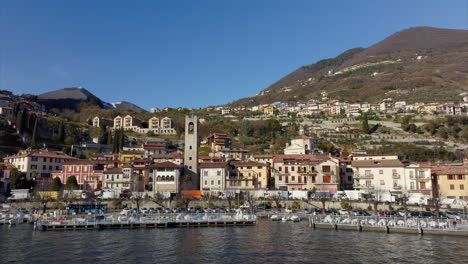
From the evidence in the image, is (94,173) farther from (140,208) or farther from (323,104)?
(323,104)

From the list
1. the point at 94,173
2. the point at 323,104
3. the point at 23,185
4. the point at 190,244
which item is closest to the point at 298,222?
the point at 190,244

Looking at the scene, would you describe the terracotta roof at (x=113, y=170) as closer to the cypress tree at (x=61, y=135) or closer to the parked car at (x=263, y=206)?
the parked car at (x=263, y=206)

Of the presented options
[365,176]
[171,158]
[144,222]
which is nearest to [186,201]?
[144,222]

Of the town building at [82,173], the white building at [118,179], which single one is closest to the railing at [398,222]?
the white building at [118,179]

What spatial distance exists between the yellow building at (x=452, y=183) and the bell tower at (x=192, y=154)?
48.7 meters

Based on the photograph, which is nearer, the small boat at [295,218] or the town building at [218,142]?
the small boat at [295,218]

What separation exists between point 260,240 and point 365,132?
325 ft

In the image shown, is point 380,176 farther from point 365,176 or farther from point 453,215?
point 453,215

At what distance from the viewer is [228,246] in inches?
1511

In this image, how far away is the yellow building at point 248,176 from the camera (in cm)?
7818

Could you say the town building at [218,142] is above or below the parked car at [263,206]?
above

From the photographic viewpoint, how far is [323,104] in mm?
191625

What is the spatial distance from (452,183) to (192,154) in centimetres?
5252

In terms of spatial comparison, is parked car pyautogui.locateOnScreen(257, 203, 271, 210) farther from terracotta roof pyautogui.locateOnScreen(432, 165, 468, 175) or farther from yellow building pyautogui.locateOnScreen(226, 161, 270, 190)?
terracotta roof pyautogui.locateOnScreen(432, 165, 468, 175)
